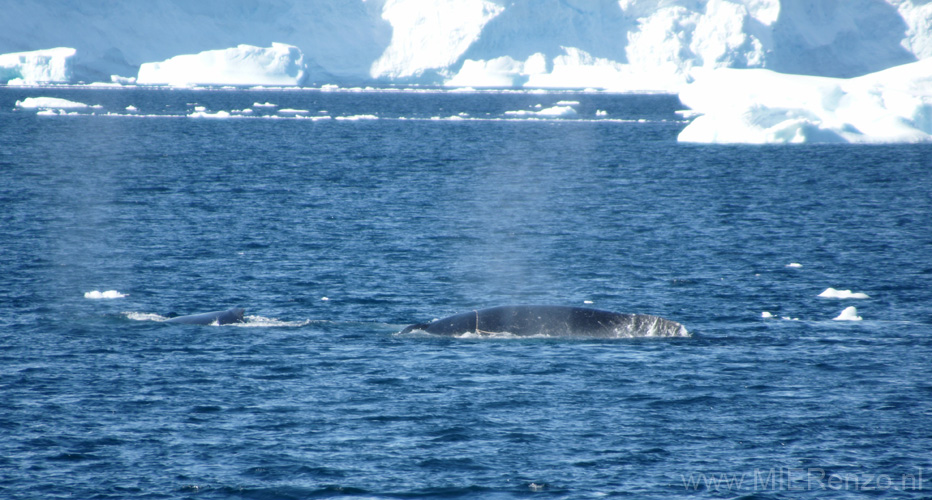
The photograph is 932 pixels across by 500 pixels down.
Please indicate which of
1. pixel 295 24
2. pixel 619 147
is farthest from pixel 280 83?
pixel 619 147

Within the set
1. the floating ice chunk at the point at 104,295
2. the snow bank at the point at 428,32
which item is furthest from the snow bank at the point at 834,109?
the snow bank at the point at 428,32

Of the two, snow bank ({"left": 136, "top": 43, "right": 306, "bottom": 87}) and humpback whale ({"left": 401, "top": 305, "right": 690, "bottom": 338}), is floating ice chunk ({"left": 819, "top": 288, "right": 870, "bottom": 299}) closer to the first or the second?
humpback whale ({"left": 401, "top": 305, "right": 690, "bottom": 338})

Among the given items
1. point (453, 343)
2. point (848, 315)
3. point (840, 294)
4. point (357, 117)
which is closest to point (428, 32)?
point (357, 117)

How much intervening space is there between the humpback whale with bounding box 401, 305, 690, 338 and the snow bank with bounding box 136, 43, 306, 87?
153 m

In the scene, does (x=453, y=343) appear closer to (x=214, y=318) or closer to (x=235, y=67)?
(x=214, y=318)

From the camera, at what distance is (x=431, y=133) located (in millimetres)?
93188

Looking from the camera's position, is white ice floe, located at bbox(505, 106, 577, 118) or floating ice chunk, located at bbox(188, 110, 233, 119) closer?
floating ice chunk, located at bbox(188, 110, 233, 119)

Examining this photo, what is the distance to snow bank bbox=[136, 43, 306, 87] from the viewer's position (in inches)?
6590

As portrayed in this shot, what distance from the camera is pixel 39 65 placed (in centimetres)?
14425

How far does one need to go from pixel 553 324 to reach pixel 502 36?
522 ft

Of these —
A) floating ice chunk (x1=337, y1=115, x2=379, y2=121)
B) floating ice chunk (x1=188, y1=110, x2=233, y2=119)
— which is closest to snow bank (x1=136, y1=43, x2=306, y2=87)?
floating ice chunk (x1=188, y1=110, x2=233, y2=119)

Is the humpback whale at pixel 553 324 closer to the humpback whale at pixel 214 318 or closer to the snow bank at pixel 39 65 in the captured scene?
the humpback whale at pixel 214 318

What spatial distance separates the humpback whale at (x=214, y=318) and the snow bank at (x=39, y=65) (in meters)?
133

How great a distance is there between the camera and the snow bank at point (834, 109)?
225 feet
